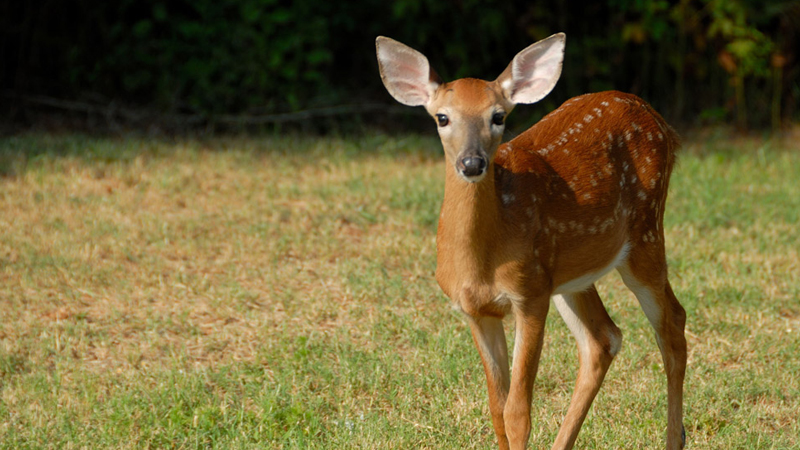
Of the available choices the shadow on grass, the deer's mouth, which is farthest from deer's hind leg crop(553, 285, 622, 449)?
the shadow on grass

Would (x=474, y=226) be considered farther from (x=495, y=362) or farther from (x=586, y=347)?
(x=586, y=347)

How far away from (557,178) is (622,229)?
357mm

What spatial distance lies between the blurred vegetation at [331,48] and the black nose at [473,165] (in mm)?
6031

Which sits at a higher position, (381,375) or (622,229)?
(622,229)

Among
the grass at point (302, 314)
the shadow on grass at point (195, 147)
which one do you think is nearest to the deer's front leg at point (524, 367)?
the grass at point (302, 314)

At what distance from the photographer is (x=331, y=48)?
406 inches

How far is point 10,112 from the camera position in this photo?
30.9 ft

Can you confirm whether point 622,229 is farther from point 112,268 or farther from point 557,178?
point 112,268

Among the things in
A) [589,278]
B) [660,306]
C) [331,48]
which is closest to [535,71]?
[589,278]

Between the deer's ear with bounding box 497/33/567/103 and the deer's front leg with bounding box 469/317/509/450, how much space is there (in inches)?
35.1

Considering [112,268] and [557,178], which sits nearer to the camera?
[557,178]

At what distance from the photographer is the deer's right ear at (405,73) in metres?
4.11

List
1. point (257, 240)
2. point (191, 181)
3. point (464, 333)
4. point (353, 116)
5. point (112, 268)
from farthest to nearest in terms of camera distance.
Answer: point (353, 116)
point (191, 181)
point (257, 240)
point (112, 268)
point (464, 333)

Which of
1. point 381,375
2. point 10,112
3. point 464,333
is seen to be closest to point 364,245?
point 464,333
